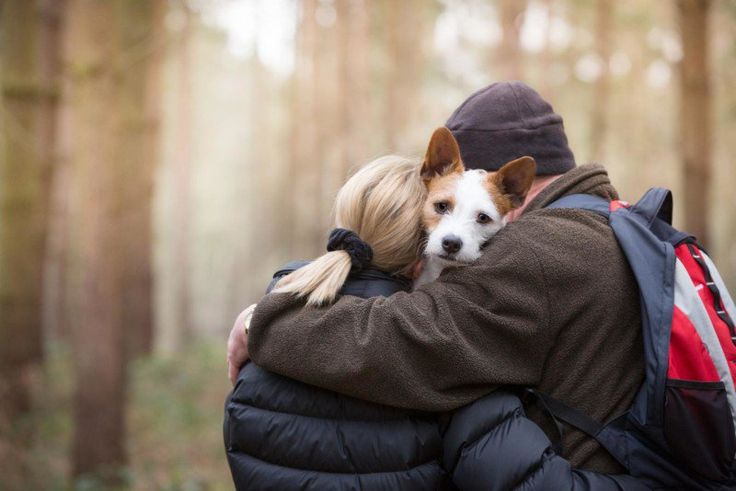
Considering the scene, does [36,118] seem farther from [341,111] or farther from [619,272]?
[341,111]

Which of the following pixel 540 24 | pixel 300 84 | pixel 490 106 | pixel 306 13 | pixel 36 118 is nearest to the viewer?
pixel 490 106

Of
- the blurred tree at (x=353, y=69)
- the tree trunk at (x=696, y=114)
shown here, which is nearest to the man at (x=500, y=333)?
the tree trunk at (x=696, y=114)

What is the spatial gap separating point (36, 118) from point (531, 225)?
30.7 ft

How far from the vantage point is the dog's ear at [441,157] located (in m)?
3.54

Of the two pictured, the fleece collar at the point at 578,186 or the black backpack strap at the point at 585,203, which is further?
the fleece collar at the point at 578,186

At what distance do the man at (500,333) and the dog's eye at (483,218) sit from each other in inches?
23.2

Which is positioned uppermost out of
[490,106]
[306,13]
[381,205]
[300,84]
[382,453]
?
[306,13]

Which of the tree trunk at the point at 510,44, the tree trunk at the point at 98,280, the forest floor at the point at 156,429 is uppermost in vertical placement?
the tree trunk at the point at 510,44

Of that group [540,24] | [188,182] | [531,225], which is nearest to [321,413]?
[531,225]

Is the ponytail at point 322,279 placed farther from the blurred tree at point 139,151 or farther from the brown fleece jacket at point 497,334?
the blurred tree at point 139,151

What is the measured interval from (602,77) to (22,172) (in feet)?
44.7

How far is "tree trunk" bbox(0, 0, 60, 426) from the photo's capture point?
1046cm

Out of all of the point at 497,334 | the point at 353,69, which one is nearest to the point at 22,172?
the point at 497,334

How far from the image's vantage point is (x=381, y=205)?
3.24m
